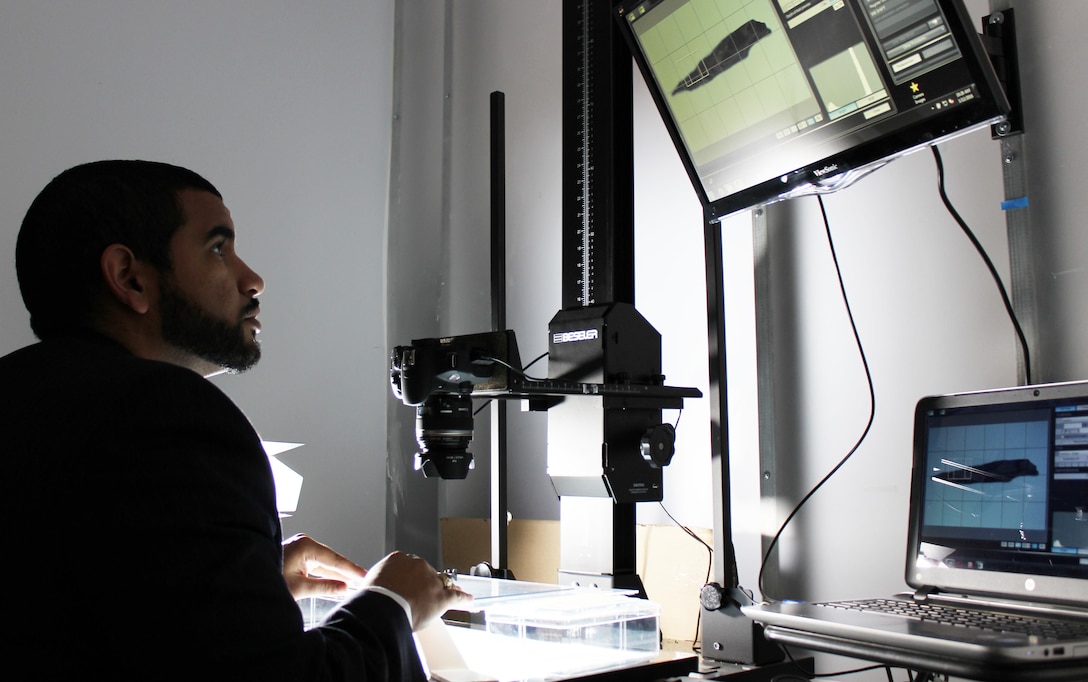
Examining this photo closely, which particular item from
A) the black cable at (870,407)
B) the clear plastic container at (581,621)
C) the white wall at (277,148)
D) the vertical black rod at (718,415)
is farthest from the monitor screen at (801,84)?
the white wall at (277,148)

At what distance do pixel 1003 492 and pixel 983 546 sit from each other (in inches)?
3.4

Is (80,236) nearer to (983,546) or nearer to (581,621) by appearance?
(581,621)

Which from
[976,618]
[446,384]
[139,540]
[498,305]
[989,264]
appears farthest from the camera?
[498,305]

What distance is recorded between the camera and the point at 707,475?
→ 2.21m

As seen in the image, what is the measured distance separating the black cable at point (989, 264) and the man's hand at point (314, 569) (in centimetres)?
117

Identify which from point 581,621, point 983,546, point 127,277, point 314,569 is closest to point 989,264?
point 983,546

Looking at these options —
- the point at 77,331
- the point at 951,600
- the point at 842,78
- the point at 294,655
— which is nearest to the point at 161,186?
the point at 77,331

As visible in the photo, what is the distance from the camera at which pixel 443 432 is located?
1541mm

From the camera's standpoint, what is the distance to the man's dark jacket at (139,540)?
93 centimetres

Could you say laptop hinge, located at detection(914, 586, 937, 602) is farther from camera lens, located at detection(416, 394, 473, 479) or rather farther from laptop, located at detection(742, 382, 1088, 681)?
camera lens, located at detection(416, 394, 473, 479)

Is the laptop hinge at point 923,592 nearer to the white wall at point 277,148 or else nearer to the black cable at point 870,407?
the black cable at point 870,407

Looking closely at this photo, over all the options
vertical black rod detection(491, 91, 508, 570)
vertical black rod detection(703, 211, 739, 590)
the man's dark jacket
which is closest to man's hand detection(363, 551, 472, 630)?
the man's dark jacket

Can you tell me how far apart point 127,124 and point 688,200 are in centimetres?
156

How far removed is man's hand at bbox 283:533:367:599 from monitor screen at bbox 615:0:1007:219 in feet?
3.32
